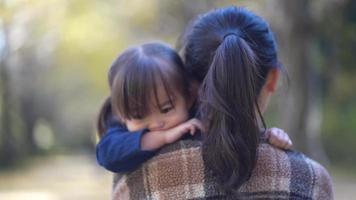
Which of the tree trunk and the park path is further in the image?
the park path

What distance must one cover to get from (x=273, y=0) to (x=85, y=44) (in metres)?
10.7

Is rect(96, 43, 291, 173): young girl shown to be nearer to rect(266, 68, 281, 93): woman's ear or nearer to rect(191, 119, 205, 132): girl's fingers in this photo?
rect(191, 119, 205, 132): girl's fingers

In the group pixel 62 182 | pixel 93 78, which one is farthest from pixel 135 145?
pixel 93 78

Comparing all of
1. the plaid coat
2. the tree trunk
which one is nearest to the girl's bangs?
the plaid coat

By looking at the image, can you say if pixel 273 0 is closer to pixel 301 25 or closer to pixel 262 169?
pixel 301 25

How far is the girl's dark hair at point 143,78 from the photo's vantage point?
5.14 ft

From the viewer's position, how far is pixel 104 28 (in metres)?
19.1

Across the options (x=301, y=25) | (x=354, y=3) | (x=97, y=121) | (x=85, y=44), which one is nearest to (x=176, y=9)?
(x=354, y=3)

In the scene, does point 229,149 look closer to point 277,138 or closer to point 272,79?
point 277,138

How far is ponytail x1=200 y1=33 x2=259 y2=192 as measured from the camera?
1453 millimetres

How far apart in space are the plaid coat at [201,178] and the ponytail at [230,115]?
0.03 m

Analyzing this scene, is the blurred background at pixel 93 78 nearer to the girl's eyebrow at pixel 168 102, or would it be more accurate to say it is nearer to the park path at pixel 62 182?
the park path at pixel 62 182

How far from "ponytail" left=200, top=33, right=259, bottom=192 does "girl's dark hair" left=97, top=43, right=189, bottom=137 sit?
125 mm

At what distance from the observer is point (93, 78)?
893 inches
